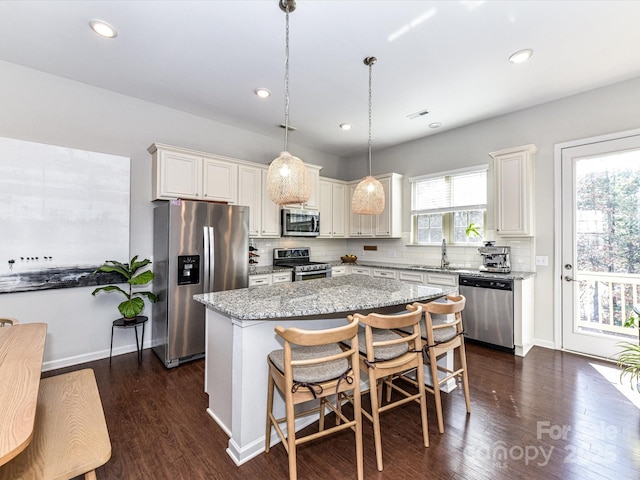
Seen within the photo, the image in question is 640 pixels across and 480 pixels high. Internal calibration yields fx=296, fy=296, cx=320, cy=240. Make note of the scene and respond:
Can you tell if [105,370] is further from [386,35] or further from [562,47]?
[562,47]

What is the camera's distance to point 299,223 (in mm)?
4859

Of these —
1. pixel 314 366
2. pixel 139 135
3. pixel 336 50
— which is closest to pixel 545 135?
pixel 336 50

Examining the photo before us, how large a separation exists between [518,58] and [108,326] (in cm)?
510

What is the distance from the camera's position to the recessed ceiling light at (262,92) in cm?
335

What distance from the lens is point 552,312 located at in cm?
366

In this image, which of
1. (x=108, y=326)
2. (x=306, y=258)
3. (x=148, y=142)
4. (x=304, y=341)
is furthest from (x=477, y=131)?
(x=108, y=326)

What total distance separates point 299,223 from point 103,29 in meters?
3.18

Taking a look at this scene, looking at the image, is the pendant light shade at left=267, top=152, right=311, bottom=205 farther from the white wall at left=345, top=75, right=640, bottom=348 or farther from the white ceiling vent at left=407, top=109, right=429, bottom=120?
the white wall at left=345, top=75, right=640, bottom=348

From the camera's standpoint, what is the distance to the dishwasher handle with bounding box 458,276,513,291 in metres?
3.49

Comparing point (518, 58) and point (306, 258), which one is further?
point (306, 258)

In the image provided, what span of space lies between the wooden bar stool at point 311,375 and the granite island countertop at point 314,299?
18 centimetres

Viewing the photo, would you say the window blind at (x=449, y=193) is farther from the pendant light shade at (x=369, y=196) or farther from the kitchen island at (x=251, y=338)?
the kitchen island at (x=251, y=338)

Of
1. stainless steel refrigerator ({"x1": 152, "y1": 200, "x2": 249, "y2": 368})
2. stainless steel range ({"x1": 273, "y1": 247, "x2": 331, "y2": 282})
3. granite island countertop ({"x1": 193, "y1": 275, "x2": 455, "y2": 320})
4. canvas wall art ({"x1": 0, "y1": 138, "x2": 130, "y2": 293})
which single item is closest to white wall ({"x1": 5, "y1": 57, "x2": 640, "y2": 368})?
canvas wall art ({"x1": 0, "y1": 138, "x2": 130, "y2": 293})

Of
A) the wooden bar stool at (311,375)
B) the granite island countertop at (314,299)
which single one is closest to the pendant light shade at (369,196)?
the granite island countertop at (314,299)
